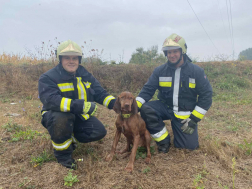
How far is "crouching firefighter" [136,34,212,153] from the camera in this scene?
3326 mm

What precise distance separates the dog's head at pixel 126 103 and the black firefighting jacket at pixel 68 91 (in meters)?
0.48

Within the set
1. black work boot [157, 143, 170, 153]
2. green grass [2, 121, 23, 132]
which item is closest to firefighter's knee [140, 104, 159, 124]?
black work boot [157, 143, 170, 153]

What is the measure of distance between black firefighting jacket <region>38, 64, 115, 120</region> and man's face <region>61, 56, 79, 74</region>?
60 millimetres

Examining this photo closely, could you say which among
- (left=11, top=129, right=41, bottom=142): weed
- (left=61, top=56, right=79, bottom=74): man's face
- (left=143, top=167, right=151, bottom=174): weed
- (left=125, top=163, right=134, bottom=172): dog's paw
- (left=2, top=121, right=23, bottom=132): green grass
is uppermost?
(left=61, top=56, right=79, bottom=74): man's face

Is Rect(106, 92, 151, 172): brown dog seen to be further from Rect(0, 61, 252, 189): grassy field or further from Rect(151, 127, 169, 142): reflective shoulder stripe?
Rect(151, 127, 169, 142): reflective shoulder stripe

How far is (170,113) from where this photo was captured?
3645mm

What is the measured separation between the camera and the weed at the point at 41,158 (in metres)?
2.74

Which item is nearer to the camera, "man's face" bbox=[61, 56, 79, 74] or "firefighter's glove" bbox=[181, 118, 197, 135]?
"man's face" bbox=[61, 56, 79, 74]

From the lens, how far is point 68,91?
3047 mm

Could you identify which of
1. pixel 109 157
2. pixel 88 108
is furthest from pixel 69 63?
pixel 109 157

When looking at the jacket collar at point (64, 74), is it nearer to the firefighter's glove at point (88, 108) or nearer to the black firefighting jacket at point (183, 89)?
the firefighter's glove at point (88, 108)

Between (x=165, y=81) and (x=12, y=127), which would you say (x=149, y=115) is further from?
(x=12, y=127)

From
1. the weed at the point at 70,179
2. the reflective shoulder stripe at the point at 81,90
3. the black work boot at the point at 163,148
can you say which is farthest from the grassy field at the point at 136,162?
the reflective shoulder stripe at the point at 81,90

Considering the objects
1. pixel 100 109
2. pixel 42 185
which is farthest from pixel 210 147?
pixel 100 109
